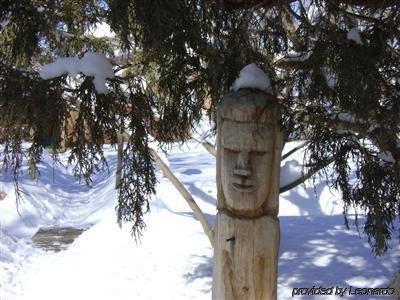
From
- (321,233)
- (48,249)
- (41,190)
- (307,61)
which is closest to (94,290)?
(48,249)

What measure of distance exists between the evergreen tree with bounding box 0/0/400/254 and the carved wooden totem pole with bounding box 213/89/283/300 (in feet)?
0.65

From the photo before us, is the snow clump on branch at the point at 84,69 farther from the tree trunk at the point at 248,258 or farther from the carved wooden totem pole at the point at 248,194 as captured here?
the tree trunk at the point at 248,258

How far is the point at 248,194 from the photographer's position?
315 centimetres

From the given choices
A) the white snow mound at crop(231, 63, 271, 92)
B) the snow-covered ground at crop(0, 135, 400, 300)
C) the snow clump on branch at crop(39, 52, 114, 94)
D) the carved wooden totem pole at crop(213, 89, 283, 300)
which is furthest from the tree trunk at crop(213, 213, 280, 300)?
the snow-covered ground at crop(0, 135, 400, 300)

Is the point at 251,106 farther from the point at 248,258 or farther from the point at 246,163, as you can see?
the point at 248,258

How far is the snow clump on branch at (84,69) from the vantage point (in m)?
2.92

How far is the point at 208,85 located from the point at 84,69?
929 mm

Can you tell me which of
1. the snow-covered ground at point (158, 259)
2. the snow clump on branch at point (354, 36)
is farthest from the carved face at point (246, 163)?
the snow-covered ground at point (158, 259)

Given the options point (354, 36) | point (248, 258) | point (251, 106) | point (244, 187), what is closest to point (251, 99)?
point (251, 106)

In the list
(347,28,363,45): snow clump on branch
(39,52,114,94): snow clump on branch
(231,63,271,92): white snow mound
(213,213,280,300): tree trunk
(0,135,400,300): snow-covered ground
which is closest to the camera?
(347,28,363,45): snow clump on branch

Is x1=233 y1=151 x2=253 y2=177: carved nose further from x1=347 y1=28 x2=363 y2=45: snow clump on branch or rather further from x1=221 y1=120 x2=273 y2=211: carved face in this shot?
x1=347 y1=28 x2=363 y2=45: snow clump on branch

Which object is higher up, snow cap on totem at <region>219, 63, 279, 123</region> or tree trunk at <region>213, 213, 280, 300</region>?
snow cap on totem at <region>219, 63, 279, 123</region>

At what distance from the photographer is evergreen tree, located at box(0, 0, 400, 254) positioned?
2.82m

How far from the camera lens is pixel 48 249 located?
29.9 feet
